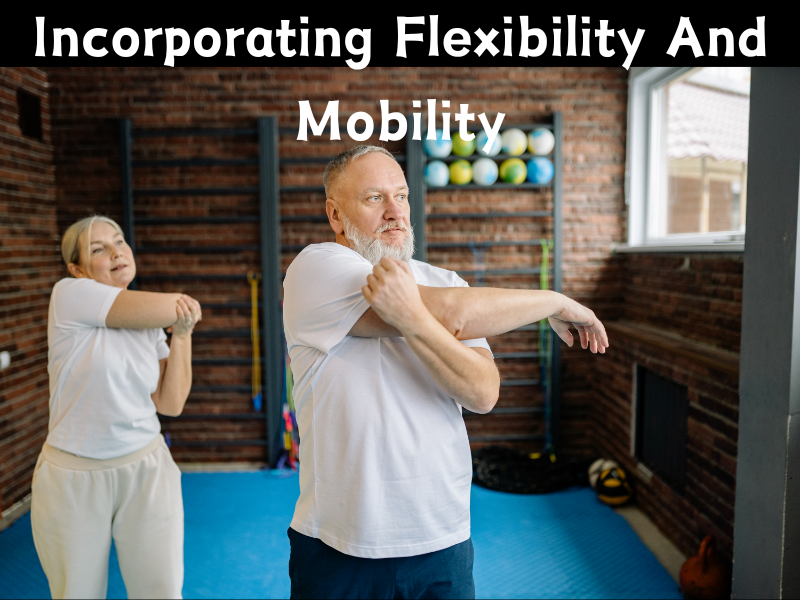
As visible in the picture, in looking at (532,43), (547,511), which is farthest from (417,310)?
(547,511)


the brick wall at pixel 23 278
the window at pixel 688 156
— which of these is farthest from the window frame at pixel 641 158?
the brick wall at pixel 23 278

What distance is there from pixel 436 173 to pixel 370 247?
2933mm

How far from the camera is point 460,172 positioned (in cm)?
411

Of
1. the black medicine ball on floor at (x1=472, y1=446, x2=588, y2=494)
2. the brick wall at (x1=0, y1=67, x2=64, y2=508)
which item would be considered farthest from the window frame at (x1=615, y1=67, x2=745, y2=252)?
the brick wall at (x1=0, y1=67, x2=64, y2=508)

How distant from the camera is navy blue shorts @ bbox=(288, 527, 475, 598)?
3.76ft

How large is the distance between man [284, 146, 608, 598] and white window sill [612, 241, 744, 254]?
6.67 feet

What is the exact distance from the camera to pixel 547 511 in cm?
352

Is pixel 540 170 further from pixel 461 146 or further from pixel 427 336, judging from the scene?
pixel 427 336

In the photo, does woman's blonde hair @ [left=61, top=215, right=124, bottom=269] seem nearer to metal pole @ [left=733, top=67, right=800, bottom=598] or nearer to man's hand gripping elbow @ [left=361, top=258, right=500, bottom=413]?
man's hand gripping elbow @ [left=361, top=258, right=500, bottom=413]

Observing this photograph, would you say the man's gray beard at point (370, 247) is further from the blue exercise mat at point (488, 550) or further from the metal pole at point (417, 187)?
the metal pole at point (417, 187)

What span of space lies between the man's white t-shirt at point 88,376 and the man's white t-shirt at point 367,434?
0.92m

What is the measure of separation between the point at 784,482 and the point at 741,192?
189cm

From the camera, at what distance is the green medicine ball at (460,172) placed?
4117mm

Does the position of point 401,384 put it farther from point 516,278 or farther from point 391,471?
point 516,278
